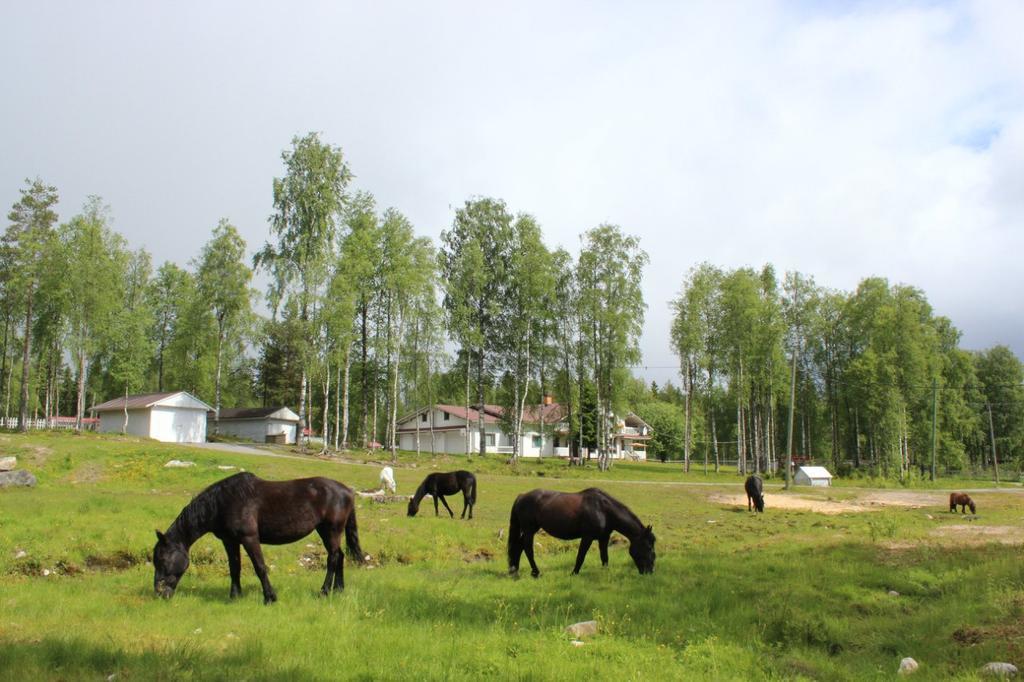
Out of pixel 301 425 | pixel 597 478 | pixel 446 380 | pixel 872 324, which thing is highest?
pixel 872 324

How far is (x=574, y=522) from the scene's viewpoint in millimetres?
13523

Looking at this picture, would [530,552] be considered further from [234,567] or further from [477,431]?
[477,431]

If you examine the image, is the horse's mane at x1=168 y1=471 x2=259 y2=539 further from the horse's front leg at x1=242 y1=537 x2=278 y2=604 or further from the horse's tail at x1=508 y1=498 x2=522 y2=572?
the horse's tail at x1=508 y1=498 x2=522 y2=572

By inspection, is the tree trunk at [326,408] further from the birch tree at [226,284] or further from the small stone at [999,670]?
the small stone at [999,670]

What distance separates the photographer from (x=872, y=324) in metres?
67.3

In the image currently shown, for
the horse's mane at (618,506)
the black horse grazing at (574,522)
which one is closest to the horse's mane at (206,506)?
the black horse grazing at (574,522)

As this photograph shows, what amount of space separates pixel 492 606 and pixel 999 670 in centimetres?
662

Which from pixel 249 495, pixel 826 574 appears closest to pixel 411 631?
pixel 249 495

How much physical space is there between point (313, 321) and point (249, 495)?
39.0 metres

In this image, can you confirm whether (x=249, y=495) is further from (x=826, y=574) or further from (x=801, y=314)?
(x=801, y=314)

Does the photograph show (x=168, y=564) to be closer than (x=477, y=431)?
Yes

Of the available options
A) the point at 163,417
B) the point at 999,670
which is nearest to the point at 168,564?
the point at 999,670

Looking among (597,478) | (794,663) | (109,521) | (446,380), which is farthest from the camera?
(446,380)

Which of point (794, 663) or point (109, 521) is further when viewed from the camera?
point (109, 521)
